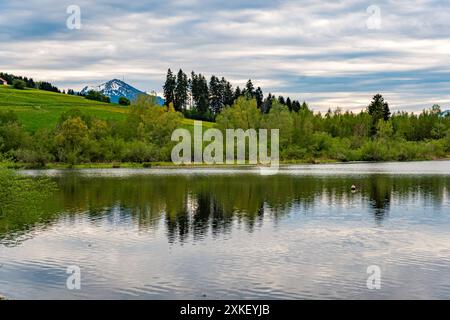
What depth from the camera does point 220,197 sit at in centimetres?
8581

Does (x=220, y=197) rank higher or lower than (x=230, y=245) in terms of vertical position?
higher

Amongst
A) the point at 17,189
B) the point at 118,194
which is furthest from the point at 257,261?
the point at 118,194

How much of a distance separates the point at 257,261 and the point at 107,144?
452 ft

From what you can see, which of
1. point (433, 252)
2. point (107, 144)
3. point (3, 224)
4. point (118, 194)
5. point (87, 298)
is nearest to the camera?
point (87, 298)

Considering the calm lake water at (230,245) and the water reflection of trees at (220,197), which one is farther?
the water reflection of trees at (220,197)

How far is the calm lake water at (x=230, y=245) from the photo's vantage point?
3641cm

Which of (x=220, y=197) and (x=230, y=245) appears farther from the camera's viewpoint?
(x=220, y=197)

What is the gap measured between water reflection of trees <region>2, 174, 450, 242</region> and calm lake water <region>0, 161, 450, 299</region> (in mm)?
242

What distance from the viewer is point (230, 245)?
49.6 m

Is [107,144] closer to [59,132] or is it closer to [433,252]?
[59,132]

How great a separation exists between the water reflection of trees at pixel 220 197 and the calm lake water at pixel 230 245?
0.79ft

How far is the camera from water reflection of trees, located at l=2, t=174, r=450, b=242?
64250 millimetres

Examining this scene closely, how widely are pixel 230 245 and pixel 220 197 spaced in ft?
119

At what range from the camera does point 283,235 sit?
179 feet
